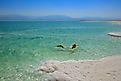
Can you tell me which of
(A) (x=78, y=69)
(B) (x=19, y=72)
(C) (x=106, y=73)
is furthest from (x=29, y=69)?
(C) (x=106, y=73)

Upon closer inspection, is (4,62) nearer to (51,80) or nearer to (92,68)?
(51,80)

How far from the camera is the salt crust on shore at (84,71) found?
7245 mm

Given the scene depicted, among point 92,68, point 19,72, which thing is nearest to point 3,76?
point 19,72

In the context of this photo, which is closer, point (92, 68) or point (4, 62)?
point (92, 68)

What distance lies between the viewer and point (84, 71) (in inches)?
323

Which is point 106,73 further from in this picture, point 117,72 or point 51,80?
point 51,80

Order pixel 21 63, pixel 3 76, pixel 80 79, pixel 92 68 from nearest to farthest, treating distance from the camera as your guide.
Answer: pixel 80 79 → pixel 3 76 → pixel 92 68 → pixel 21 63

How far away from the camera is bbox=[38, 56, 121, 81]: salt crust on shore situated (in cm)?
724

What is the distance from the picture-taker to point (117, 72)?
7.44 meters

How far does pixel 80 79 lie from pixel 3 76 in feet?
11.9

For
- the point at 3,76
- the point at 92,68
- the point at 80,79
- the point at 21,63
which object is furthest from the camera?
the point at 21,63

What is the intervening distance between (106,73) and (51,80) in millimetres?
2438

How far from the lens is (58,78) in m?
7.39

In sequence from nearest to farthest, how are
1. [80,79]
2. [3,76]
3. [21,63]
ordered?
[80,79] → [3,76] → [21,63]
